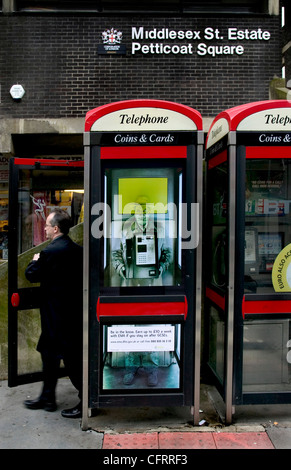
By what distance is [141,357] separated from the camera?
412 cm

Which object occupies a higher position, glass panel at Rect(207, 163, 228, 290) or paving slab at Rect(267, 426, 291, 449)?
glass panel at Rect(207, 163, 228, 290)

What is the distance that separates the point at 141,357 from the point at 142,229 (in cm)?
133

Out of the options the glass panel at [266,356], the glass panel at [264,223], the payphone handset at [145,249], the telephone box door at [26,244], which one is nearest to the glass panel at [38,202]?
the telephone box door at [26,244]

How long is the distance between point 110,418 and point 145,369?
564 millimetres

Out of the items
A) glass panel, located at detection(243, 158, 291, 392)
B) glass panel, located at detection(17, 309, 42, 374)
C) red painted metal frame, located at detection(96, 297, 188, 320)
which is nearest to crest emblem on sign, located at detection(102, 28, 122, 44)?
glass panel, located at detection(243, 158, 291, 392)

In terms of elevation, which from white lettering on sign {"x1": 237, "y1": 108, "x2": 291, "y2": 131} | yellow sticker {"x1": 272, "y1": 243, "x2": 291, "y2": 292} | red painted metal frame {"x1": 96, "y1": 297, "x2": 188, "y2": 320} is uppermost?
white lettering on sign {"x1": 237, "y1": 108, "x2": 291, "y2": 131}

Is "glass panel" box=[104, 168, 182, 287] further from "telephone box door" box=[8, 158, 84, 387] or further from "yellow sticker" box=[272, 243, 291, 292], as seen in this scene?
"yellow sticker" box=[272, 243, 291, 292]

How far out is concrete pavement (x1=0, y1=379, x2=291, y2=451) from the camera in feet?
11.2

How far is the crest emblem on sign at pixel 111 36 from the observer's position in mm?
7461

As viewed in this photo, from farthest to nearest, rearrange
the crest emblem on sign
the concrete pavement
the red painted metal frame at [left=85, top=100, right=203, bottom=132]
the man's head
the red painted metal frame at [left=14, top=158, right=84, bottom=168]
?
Result: the crest emblem on sign
the red painted metal frame at [left=14, top=158, right=84, bottom=168]
the man's head
the red painted metal frame at [left=85, top=100, right=203, bottom=132]
the concrete pavement

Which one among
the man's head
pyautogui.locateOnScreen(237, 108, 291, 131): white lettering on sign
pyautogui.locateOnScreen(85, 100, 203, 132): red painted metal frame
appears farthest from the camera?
the man's head

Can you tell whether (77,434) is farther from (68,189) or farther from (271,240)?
(68,189)

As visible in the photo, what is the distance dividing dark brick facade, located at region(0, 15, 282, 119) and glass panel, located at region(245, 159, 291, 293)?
3.54m

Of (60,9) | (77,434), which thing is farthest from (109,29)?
(77,434)
